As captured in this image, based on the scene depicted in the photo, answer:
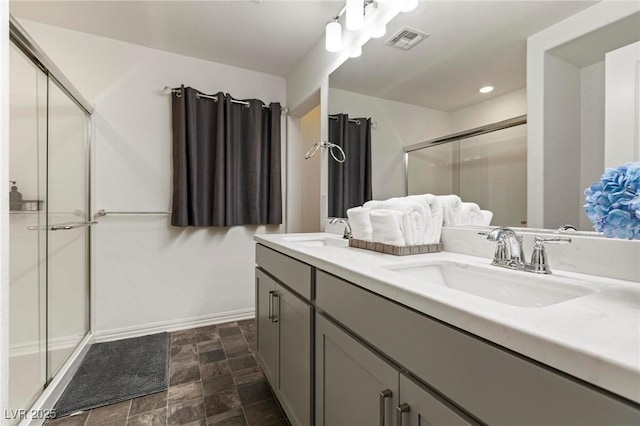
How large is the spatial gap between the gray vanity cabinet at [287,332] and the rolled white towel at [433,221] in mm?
508

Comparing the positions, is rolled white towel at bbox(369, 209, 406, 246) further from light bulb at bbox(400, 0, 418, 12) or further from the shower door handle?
the shower door handle

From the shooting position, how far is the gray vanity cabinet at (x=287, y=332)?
1.10 m

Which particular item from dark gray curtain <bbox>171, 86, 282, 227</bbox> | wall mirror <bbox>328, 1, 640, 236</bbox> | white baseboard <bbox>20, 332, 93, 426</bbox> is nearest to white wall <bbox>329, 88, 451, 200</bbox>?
wall mirror <bbox>328, 1, 640, 236</bbox>

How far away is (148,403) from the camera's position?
4.99 feet

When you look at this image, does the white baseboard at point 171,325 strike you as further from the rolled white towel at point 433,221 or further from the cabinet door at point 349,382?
the rolled white towel at point 433,221

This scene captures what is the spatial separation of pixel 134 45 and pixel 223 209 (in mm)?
1453

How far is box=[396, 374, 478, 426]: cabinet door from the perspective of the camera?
1.73 ft

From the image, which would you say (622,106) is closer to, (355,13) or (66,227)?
(355,13)

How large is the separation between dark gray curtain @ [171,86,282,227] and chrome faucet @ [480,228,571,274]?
81.2 inches

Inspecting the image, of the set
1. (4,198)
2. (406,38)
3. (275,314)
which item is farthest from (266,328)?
(406,38)

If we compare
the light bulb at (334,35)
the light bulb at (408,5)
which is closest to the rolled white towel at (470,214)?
the light bulb at (408,5)

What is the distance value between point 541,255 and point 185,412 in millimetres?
1652

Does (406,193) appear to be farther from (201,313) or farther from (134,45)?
(134,45)

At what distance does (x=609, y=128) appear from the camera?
0.79 m
